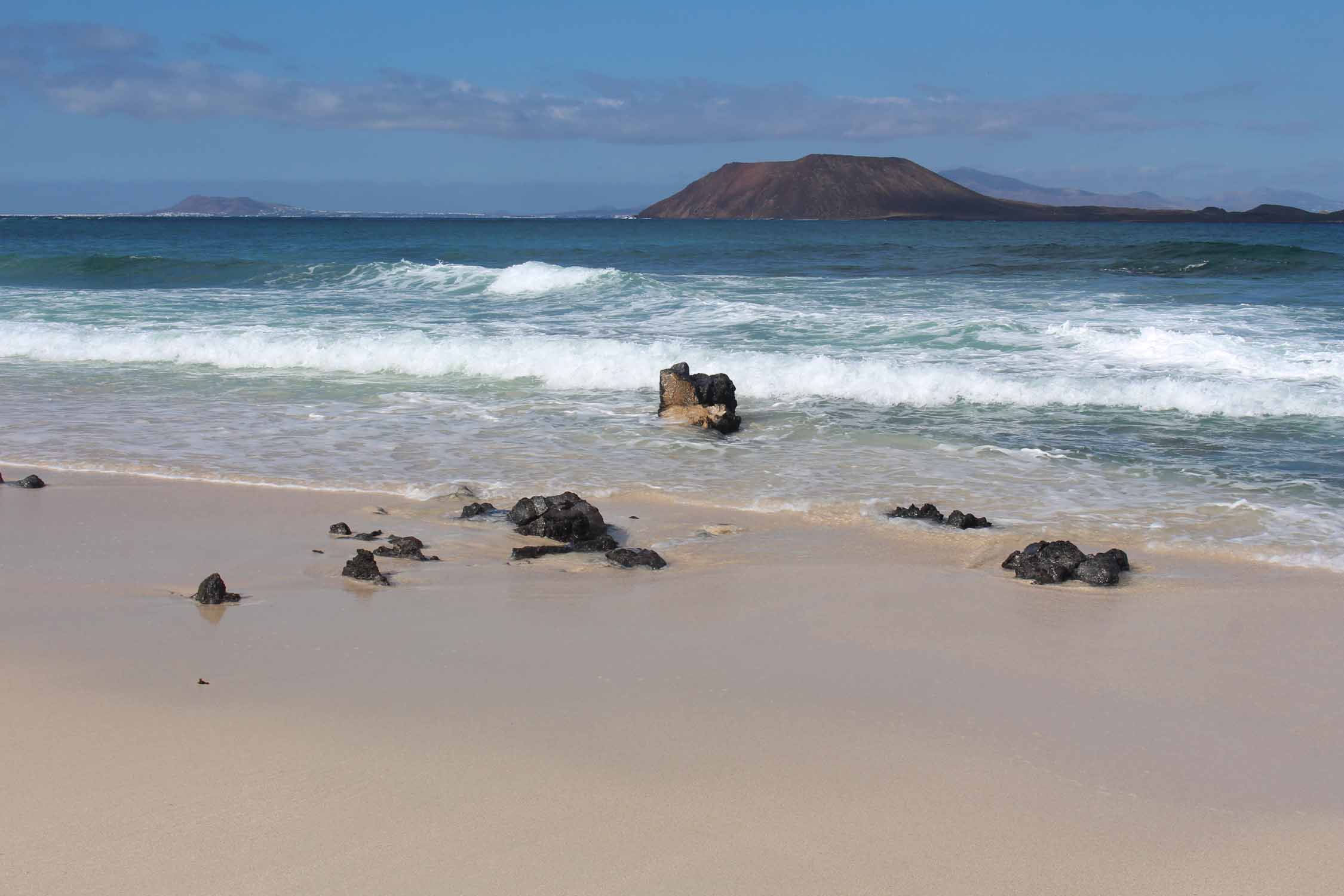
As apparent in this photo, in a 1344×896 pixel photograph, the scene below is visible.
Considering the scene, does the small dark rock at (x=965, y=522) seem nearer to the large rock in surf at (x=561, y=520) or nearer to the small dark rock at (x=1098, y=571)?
the small dark rock at (x=1098, y=571)

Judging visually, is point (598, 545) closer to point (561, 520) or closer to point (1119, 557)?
point (561, 520)

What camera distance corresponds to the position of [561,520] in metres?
5.59

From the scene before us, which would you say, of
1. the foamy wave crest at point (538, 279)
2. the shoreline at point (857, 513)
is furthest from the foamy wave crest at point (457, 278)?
the shoreline at point (857, 513)

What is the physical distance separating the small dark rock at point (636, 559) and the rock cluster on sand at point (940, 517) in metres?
1.59

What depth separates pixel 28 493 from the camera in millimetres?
6469

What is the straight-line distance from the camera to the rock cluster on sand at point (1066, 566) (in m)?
5.04

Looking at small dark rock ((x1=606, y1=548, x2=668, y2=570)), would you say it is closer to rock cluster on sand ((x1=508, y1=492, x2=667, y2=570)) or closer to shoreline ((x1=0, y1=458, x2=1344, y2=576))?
rock cluster on sand ((x1=508, y1=492, x2=667, y2=570))

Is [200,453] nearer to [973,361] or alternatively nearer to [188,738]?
[188,738]

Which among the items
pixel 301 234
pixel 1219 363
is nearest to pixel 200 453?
pixel 1219 363

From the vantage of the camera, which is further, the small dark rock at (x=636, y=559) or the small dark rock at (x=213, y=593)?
the small dark rock at (x=636, y=559)

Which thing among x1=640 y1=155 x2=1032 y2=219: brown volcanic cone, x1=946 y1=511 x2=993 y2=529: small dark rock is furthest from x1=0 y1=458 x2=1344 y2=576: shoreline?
x1=640 y1=155 x2=1032 y2=219: brown volcanic cone

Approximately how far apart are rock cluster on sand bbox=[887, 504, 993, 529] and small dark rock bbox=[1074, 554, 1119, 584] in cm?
97

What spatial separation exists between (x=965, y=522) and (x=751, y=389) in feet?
17.1

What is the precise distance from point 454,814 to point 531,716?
0.64 meters
